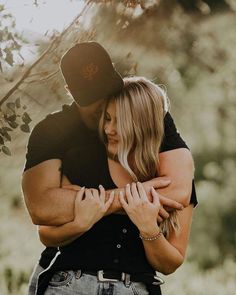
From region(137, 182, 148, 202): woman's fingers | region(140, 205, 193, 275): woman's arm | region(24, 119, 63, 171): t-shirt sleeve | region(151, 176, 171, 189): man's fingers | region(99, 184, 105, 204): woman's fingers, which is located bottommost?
region(140, 205, 193, 275): woman's arm

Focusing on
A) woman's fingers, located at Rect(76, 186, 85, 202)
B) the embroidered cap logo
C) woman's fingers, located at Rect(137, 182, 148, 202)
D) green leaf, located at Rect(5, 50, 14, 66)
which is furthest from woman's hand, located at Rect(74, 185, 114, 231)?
green leaf, located at Rect(5, 50, 14, 66)

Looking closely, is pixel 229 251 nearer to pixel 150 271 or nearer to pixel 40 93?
pixel 40 93

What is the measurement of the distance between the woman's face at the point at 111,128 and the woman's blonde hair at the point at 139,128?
2 cm

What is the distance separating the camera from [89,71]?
300cm

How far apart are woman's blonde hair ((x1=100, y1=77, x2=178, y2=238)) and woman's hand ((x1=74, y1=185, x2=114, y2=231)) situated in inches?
6.0

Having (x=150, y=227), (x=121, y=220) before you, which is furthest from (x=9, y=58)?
(x=150, y=227)

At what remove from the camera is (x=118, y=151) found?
9.50 feet

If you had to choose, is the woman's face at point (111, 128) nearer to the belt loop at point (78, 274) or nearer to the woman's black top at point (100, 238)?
the woman's black top at point (100, 238)

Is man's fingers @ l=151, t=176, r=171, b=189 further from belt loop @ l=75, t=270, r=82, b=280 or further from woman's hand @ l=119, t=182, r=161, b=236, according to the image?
belt loop @ l=75, t=270, r=82, b=280

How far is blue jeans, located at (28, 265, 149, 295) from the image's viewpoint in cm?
270

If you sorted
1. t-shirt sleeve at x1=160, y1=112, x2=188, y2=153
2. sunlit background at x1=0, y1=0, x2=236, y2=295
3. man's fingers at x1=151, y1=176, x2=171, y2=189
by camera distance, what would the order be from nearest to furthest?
1. man's fingers at x1=151, y1=176, x2=171, y2=189
2. t-shirt sleeve at x1=160, y1=112, x2=188, y2=153
3. sunlit background at x1=0, y1=0, x2=236, y2=295

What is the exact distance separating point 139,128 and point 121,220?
367 millimetres

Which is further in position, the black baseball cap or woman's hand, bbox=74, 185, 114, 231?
the black baseball cap

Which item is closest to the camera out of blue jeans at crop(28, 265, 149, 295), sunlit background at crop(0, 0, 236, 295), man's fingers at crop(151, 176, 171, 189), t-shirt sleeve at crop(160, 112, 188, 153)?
blue jeans at crop(28, 265, 149, 295)
